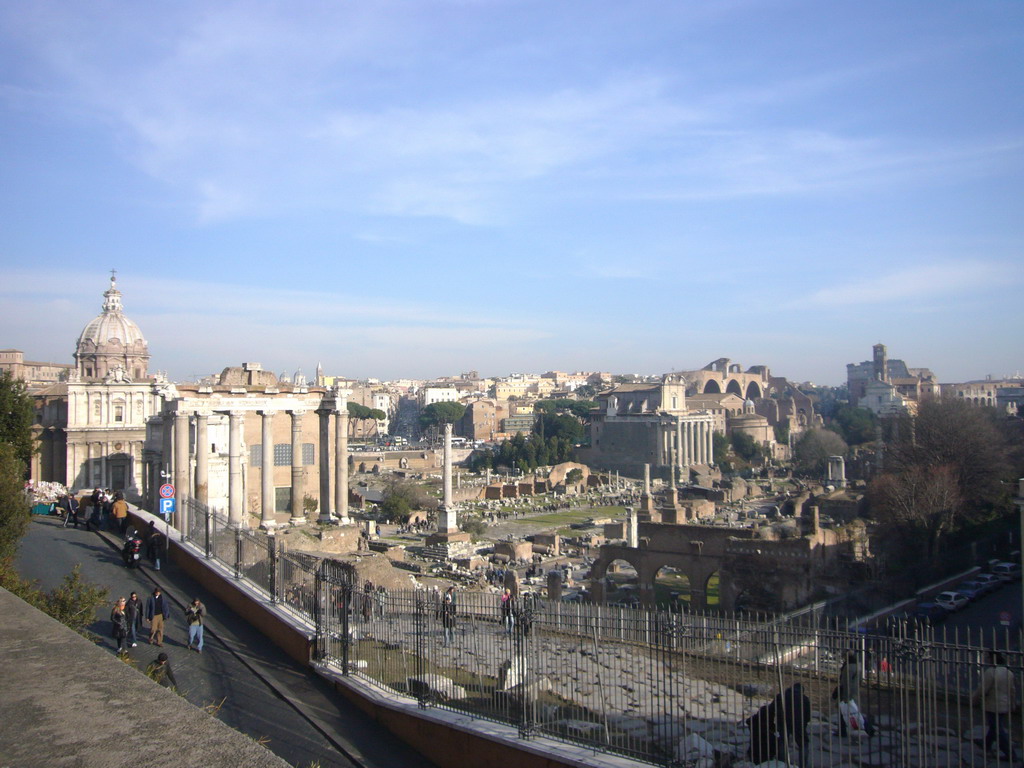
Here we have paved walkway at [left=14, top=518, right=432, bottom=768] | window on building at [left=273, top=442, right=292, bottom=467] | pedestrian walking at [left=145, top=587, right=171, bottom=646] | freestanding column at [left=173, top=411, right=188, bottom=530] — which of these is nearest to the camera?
paved walkway at [left=14, top=518, right=432, bottom=768]

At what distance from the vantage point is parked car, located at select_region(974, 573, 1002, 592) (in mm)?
17609

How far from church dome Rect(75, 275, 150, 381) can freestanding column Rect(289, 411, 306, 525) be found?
1757cm

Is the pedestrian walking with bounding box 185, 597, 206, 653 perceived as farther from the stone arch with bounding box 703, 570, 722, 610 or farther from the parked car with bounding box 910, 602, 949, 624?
the stone arch with bounding box 703, 570, 722, 610

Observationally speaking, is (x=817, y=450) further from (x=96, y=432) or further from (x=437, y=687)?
(x=437, y=687)

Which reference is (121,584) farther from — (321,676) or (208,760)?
(208,760)

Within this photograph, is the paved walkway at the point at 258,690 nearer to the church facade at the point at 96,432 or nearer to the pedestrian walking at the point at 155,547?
the pedestrian walking at the point at 155,547

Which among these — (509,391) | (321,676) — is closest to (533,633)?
(321,676)

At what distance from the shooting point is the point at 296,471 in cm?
1967

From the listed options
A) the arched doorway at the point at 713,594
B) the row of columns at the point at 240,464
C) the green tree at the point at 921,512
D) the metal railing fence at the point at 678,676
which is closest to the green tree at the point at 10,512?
the metal railing fence at the point at 678,676

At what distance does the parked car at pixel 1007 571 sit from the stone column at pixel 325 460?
51.1ft

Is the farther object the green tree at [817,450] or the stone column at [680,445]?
the stone column at [680,445]

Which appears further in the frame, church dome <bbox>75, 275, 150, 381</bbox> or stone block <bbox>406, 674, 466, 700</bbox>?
church dome <bbox>75, 275, 150, 381</bbox>

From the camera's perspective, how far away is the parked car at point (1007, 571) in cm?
1845

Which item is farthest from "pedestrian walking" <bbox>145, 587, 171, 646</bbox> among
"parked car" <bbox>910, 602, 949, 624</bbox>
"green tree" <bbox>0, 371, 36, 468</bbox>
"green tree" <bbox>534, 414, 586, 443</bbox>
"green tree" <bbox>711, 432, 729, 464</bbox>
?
"green tree" <bbox>711, 432, 729, 464</bbox>
